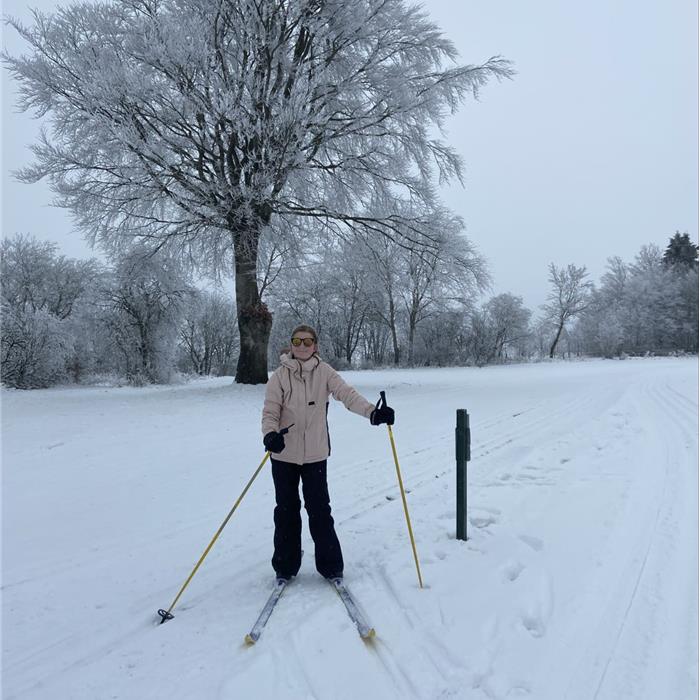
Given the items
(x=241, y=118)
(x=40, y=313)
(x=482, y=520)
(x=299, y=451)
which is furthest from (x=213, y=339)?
(x=299, y=451)

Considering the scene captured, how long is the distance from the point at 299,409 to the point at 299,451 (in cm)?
30

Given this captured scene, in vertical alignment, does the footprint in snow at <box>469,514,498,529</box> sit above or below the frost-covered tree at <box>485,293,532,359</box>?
below

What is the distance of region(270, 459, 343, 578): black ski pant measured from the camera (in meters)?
3.32

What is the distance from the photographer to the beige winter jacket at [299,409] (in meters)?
3.42

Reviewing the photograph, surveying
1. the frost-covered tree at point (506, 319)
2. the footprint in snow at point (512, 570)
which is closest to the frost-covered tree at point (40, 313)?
the footprint in snow at point (512, 570)

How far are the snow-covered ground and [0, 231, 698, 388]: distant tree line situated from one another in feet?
28.5

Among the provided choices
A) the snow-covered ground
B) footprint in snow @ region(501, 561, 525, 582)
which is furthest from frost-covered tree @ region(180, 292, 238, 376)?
footprint in snow @ region(501, 561, 525, 582)

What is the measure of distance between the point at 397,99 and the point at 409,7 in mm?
3290

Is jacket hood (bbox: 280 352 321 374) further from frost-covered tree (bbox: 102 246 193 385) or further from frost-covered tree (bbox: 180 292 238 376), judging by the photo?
frost-covered tree (bbox: 180 292 238 376)

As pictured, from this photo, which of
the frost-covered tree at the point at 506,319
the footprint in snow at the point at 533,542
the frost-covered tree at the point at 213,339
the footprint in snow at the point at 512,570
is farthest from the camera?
the frost-covered tree at the point at 213,339

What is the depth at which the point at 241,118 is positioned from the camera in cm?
1125

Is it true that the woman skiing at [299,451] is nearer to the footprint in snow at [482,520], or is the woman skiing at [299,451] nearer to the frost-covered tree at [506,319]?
the footprint in snow at [482,520]

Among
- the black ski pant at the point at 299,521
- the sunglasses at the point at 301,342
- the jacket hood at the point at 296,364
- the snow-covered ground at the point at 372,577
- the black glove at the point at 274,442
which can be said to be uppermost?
the sunglasses at the point at 301,342

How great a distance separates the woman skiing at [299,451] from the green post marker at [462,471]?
91cm
